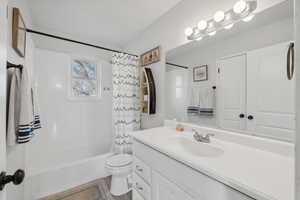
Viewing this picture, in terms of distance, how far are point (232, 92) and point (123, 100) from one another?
141 centimetres

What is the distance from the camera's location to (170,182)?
2.82 feet

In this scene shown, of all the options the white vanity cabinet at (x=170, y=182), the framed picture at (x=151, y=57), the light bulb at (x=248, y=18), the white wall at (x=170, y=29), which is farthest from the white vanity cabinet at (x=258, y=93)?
the framed picture at (x=151, y=57)

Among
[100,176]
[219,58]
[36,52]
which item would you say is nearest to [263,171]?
[219,58]

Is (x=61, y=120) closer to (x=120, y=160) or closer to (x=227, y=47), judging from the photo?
(x=120, y=160)

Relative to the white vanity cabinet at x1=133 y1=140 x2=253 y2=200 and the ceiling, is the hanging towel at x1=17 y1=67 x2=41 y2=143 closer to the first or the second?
the white vanity cabinet at x1=133 y1=140 x2=253 y2=200

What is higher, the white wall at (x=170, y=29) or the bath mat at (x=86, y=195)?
the white wall at (x=170, y=29)

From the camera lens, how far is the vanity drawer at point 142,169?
1080 mm

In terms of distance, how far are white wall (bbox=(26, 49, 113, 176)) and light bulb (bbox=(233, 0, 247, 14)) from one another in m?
2.22

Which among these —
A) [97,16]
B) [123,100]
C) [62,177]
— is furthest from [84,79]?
[62,177]

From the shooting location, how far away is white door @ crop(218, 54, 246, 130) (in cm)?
103

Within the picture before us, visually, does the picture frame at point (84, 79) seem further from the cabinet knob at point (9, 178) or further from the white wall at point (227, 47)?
the cabinet knob at point (9, 178)

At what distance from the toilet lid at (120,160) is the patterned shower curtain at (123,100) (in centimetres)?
10

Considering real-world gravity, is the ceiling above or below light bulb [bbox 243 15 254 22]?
above

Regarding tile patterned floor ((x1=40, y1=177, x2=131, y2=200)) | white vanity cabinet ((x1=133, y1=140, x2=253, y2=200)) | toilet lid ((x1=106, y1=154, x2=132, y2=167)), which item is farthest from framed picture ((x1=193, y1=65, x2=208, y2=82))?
tile patterned floor ((x1=40, y1=177, x2=131, y2=200))
